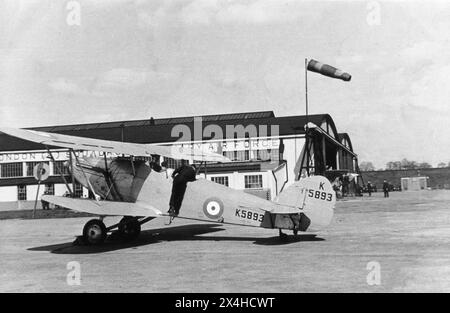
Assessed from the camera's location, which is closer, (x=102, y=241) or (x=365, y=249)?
(x=365, y=249)

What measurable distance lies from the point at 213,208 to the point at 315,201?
2910mm

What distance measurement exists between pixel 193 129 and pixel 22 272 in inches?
1593

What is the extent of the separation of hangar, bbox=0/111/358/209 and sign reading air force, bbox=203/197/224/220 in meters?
22.3

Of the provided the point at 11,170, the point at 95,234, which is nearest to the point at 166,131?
the point at 11,170

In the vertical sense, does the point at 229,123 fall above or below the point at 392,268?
above

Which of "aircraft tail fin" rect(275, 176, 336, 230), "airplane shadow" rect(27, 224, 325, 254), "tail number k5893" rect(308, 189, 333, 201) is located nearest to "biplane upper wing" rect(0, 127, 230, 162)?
"airplane shadow" rect(27, 224, 325, 254)

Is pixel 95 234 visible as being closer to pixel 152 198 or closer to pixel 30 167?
pixel 152 198

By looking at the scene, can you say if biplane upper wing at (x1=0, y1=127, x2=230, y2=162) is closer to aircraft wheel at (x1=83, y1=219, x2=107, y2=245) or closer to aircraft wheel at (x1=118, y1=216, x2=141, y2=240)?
aircraft wheel at (x1=83, y1=219, x2=107, y2=245)

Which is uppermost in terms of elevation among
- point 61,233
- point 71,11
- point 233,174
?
point 71,11

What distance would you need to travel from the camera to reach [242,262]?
384 inches

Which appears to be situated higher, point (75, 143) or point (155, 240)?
point (75, 143)
